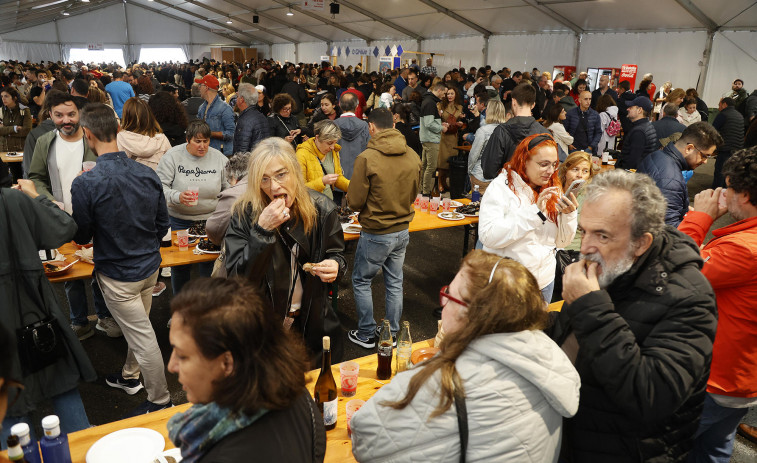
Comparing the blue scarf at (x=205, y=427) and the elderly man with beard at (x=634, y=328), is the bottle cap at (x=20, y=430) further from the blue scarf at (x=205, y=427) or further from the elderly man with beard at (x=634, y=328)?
the elderly man with beard at (x=634, y=328)

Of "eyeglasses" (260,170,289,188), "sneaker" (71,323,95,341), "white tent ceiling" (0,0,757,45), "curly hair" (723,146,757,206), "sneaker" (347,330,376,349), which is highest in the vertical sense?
"white tent ceiling" (0,0,757,45)

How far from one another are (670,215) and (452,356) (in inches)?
142

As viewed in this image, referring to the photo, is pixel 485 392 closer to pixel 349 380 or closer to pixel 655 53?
pixel 349 380

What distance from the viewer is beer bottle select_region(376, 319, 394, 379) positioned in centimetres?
226

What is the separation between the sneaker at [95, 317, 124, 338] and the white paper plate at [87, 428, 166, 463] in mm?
2632

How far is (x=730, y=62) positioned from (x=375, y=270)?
11.8 m

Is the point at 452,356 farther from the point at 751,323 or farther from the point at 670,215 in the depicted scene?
the point at 670,215

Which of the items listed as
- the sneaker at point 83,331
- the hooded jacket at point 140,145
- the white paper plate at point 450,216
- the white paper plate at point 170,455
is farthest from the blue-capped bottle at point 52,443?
the white paper plate at point 450,216

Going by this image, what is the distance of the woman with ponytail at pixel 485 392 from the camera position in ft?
4.03

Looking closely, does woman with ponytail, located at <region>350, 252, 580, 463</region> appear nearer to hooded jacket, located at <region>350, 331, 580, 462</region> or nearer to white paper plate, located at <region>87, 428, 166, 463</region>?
hooded jacket, located at <region>350, 331, 580, 462</region>

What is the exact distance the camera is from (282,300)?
2.45 metres

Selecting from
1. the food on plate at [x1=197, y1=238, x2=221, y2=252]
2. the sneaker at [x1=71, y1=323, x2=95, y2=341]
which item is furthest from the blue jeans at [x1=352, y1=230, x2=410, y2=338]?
the sneaker at [x1=71, y1=323, x2=95, y2=341]

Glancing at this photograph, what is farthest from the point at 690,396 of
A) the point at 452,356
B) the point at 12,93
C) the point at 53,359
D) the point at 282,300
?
the point at 12,93

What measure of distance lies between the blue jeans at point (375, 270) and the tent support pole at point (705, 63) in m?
11.6
